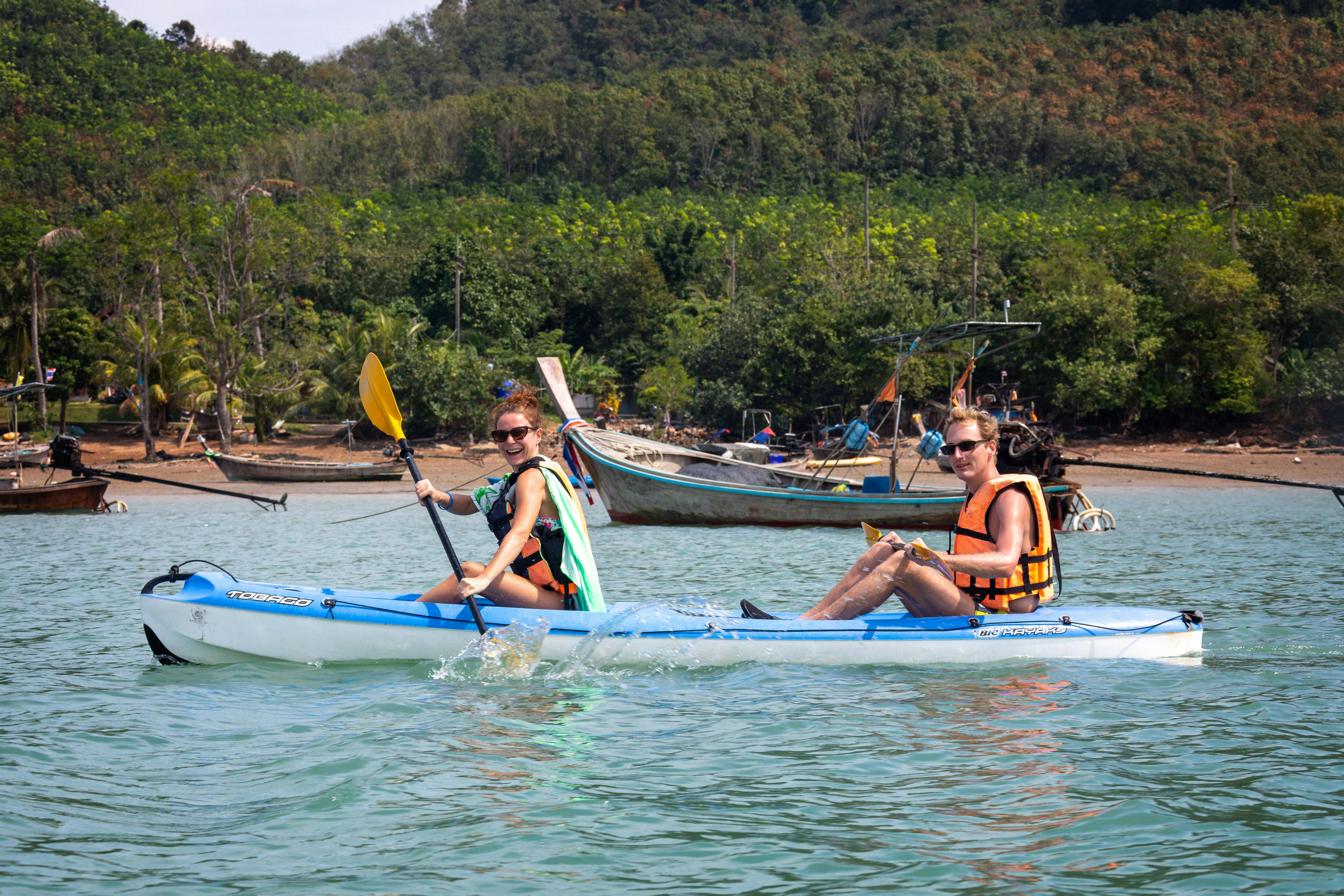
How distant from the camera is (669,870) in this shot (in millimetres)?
3738

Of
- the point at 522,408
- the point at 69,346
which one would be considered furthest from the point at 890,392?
the point at 69,346

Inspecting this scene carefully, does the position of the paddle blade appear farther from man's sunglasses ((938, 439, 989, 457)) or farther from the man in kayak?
man's sunglasses ((938, 439, 989, 457))

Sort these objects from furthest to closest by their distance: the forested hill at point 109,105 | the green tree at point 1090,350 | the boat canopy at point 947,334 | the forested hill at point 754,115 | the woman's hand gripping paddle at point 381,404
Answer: the forested hill at point 754,115 < the forested hill at point 109,105 < the green tree at point 1090,350 < the boat canopy at point 947,334 < the woman's hand gripping paddle at point 381,404

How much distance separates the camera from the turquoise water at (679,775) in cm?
373

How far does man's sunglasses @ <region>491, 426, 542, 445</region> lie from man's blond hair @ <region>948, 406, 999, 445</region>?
2273mm

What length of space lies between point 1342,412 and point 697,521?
2026cm

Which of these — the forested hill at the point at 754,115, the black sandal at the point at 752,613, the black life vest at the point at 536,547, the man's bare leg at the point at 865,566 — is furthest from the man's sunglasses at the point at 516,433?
the forested hill at the point at 754,115

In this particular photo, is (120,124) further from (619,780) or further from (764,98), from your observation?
(619,780)

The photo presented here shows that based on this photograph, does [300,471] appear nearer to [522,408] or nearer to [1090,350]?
[1090,350]

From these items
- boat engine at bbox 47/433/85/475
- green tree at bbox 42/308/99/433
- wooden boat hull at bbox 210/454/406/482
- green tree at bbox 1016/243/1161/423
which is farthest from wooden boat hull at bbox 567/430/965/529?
green tree at bbox 42/308/99/433

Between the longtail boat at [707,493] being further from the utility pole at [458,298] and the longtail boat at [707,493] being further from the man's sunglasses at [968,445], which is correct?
the utility pole at [458,298]

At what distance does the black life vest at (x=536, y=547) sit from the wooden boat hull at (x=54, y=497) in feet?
54.4

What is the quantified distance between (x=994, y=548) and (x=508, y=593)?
2.75 meters

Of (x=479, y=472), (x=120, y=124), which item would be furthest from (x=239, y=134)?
(x=479, y=472)
